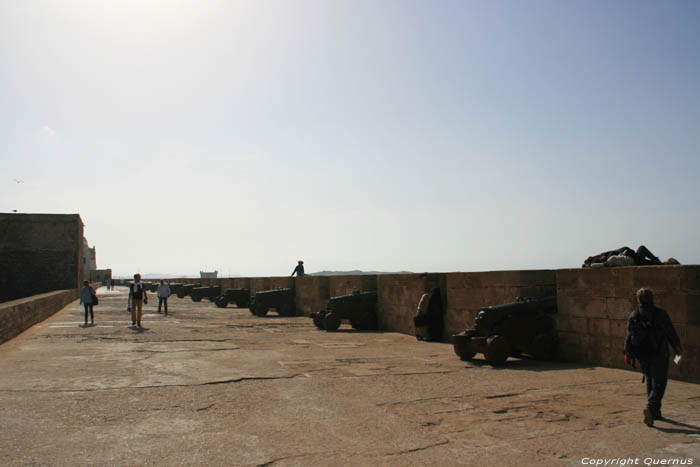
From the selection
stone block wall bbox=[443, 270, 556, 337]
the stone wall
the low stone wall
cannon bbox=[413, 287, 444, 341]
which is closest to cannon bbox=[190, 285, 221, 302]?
the low stone wall

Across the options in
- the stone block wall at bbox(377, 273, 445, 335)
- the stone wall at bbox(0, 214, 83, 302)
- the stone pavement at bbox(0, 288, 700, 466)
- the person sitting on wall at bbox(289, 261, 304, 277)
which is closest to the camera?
the stone pavement at bbox(0, 288, 700, 466)

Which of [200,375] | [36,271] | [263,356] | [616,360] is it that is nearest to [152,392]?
[200,375]

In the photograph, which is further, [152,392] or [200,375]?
[200,375]

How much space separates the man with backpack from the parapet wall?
2.01m

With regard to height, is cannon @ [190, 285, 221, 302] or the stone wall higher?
the stone wall

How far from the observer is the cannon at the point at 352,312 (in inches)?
535

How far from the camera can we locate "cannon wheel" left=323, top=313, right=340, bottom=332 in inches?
525

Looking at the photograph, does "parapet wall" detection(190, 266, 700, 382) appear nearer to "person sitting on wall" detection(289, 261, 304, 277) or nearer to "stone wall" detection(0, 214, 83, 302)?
"person sitting on wall" detection(289, 261, 304, 277)

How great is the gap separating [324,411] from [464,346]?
3.53m

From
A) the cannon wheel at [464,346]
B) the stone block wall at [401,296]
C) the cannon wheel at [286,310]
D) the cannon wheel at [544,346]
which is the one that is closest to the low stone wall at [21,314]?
the cannon wheel at [286,310]

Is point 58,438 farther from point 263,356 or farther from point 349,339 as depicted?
point 349,339

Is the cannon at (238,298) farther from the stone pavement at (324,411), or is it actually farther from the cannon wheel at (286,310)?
the stone pavement at (324,411)

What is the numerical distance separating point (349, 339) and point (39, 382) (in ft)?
20.2

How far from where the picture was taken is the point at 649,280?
691 centimetres
